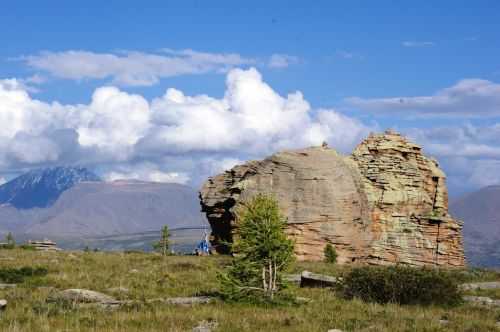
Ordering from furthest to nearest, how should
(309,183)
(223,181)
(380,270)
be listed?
(223,181) < (309,183) < (380,270)

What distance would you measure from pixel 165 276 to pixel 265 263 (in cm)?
1156

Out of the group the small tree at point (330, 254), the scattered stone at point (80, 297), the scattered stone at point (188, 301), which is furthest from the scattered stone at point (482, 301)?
the small tree at point (330, 254)

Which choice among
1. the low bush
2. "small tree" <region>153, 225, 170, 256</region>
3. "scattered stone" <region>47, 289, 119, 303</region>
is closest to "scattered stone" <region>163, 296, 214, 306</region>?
"scattered stone" <region>47, 289, 119, 303</region>

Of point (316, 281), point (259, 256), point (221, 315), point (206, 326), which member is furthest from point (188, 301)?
point (316, 281)

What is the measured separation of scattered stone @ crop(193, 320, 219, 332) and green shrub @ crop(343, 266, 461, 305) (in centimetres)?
928

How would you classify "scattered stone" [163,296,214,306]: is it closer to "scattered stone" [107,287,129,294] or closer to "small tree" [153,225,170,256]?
"scattered stone" [107,287,129,294]

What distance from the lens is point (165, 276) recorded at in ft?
112

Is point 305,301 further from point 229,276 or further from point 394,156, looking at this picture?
point 394,156

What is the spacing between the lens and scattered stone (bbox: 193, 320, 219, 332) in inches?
675

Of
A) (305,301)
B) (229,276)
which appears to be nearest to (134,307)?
(229,276)

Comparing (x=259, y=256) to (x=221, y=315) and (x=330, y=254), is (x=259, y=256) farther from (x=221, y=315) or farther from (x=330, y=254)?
(x=330, y=254)

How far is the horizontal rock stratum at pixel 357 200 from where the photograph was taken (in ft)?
193

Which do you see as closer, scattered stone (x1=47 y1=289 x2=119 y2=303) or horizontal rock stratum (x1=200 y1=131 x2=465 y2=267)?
scattered stone (x1=47 y1=289 x2=119 y2=303)

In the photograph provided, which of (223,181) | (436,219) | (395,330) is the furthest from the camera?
(223,181)
